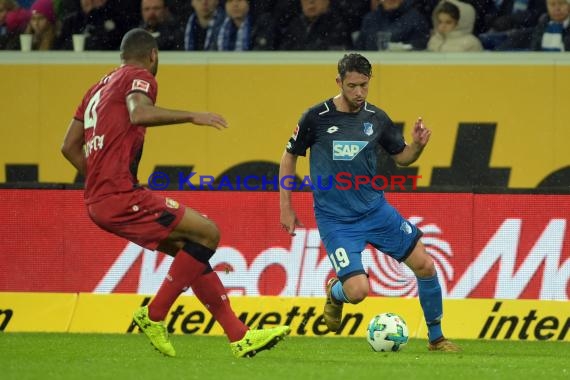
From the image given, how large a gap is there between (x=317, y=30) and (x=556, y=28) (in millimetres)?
2599

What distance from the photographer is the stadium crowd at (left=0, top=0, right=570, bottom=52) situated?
46.7 ft

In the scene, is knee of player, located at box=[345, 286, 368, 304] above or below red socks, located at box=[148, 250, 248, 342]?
below

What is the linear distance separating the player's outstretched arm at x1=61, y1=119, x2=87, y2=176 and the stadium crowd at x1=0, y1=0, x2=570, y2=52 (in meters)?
5.86

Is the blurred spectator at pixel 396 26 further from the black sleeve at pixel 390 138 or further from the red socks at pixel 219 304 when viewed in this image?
the red socks at pixel 219 304

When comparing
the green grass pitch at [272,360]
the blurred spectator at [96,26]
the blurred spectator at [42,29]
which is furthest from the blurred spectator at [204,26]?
the green grass pitch at [272,360]

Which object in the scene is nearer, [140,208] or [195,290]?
[140,208]

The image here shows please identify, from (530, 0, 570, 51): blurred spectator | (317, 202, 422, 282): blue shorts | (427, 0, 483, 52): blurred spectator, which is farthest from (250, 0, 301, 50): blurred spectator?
(317, 202, 422, 282): blue shorts

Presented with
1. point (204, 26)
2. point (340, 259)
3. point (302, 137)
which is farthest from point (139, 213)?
point (204, 26)

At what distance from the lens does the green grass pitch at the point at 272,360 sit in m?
8.01

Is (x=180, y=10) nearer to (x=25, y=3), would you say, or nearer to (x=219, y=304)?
(x=25, y=3)

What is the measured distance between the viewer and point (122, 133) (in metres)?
8.56

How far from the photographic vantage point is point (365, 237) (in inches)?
386

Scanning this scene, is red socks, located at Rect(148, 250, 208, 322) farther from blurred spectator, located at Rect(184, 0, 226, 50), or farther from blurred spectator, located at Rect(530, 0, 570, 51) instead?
blurred spectator, located at Rect(530, 0, 570, 51)

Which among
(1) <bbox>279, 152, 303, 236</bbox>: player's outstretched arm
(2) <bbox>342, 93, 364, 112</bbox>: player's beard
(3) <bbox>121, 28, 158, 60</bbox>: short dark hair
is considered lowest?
(1) <bbox>279, 152, 303, 236</bbox>: player's outstretched arm
